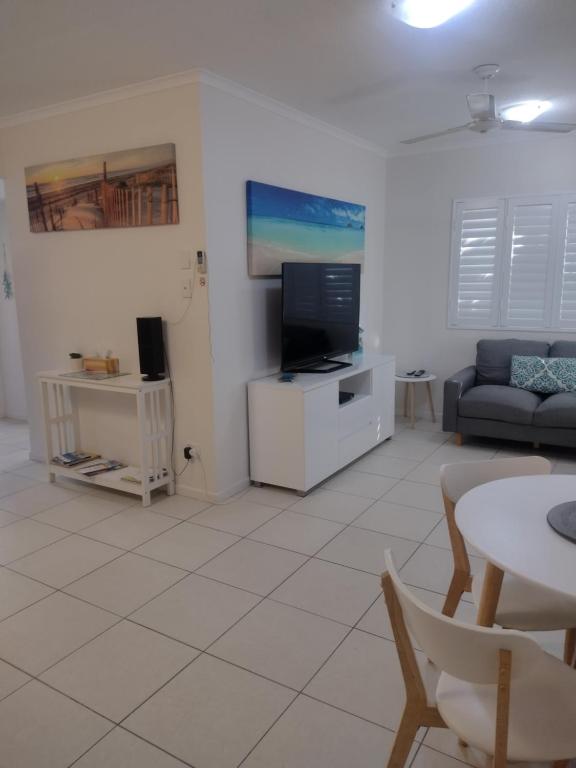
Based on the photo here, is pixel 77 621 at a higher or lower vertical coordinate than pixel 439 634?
lower

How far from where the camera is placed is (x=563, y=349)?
490 centimetres

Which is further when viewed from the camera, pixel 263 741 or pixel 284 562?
pixel 284 562

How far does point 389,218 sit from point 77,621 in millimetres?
4590

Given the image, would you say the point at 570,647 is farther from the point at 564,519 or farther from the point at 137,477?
the point at 137,477

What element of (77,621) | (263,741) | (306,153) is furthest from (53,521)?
(306,153)

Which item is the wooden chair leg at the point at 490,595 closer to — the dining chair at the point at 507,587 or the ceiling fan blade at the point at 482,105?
the dining chair at the point at 507,587

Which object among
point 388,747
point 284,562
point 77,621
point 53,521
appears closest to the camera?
point 388,747

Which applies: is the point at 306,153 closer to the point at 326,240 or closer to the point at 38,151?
the point at 326,240

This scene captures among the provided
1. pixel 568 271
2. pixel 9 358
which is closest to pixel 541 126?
pixel 568 271

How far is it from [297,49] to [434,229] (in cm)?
289

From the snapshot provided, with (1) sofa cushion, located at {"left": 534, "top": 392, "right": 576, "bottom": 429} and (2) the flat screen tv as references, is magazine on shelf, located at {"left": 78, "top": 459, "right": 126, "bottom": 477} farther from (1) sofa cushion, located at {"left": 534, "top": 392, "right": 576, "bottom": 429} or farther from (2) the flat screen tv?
(1) sofa cushion, located at {"left": 534, "top": 392, "right": 576, "bottom": 429}

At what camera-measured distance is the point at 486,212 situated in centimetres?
518

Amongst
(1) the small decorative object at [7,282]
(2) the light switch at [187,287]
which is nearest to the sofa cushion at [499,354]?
(2) the light switch at [187,287]

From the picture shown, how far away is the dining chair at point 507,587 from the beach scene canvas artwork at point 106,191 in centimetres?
233
